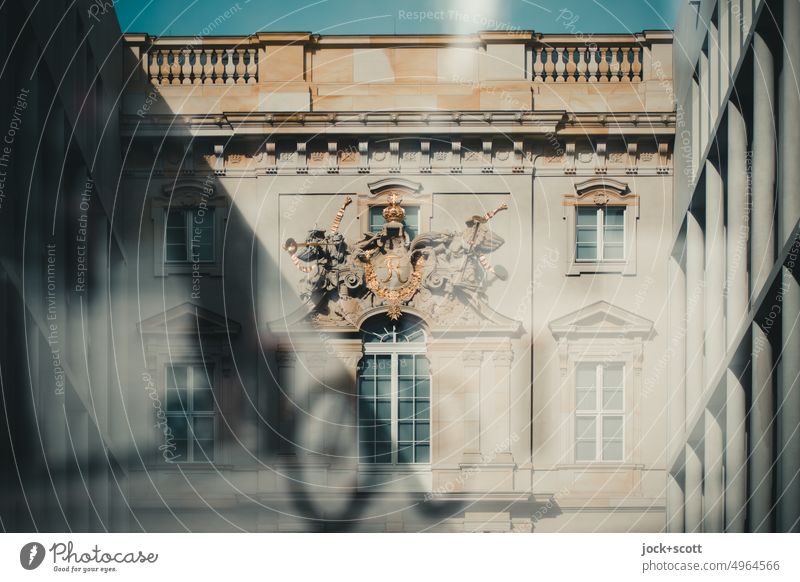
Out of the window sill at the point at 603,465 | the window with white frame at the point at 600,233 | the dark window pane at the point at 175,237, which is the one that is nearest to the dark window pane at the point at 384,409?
the window sill at the point at 603,465

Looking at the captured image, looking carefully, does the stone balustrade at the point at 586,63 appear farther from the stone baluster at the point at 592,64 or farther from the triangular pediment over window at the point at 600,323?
the triangular pediment over window at the point at 600,323

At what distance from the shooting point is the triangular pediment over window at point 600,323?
11609mm

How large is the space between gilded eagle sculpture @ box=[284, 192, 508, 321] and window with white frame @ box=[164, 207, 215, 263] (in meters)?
0.71

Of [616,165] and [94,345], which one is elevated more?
[616,165]

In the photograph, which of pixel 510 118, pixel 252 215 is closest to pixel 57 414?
pixel 252 215

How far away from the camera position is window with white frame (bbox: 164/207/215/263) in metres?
11.8

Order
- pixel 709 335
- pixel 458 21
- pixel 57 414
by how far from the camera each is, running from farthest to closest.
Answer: pixel 458 21 → pixel 709 335 → pixel 57 414

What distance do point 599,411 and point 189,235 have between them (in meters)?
3.83

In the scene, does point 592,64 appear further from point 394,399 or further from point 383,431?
point 383,431

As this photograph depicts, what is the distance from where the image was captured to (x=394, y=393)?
1180 centimetres
